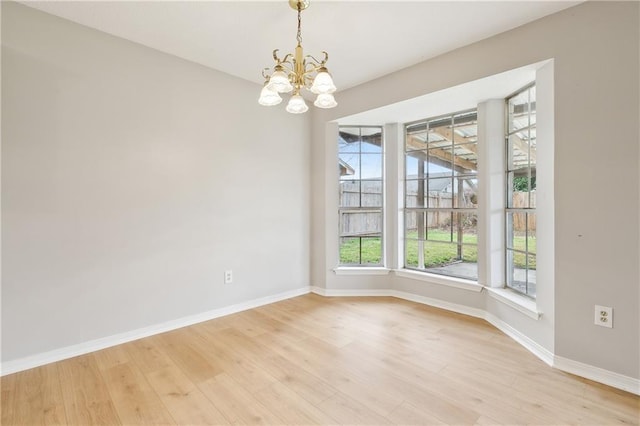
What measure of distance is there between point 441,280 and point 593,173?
1.76m

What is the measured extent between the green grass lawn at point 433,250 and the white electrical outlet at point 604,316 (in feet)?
2.14

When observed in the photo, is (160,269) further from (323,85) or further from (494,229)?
(494,229)

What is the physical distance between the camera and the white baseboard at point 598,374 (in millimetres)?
1825

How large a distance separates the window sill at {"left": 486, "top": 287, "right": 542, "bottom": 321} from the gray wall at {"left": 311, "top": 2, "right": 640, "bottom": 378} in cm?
8

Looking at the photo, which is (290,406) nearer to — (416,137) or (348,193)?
(348,193)

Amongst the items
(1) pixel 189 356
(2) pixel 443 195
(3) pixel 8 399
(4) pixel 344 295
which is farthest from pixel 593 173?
(3) pixel 8 399

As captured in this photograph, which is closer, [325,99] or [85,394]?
[85,394]

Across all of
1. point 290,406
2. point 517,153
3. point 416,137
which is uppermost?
point 416,137

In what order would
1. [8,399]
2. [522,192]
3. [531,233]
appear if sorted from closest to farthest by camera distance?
[8,399] → [531,233] → [522,192]

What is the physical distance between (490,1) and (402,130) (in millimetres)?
1801

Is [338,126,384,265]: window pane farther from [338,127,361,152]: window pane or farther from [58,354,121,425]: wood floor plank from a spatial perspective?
[58,354,121,425]: wood floor plank

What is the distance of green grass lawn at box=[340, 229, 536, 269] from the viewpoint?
9.23ft

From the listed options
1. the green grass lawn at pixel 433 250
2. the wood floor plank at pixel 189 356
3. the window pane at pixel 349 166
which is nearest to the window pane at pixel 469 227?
the green grass lawn at pixel 433 250

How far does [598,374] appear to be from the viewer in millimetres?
1938
